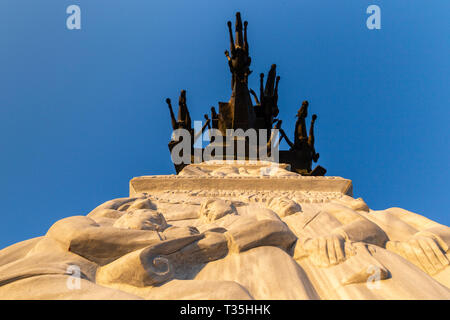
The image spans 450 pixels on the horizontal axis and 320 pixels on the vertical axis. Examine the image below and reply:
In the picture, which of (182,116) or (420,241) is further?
(182,116)

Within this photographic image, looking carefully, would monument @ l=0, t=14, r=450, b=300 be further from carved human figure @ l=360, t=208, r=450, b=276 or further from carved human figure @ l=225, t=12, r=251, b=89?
carved human figure @ l=225, t=12, r=251, b=89

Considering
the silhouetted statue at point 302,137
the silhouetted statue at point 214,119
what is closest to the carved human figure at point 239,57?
the silhouetted statue at point 214,119

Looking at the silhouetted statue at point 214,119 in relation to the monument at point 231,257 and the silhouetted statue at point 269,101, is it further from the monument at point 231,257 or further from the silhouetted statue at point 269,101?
the monument at point 231,257

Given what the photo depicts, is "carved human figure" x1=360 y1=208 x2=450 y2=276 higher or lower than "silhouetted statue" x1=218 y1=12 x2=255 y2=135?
lower

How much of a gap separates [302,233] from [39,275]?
1642mm

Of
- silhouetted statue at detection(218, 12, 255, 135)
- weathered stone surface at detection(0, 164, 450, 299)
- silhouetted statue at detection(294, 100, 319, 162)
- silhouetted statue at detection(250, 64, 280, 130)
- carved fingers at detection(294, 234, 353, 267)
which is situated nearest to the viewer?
weathered stone surface at detection(0, 164, 450, 299)

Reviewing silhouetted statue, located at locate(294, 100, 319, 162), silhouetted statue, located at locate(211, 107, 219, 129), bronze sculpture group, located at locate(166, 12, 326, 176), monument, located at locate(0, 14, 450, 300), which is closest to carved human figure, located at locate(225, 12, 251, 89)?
bronze sculpture group, located at locate(166, 12, 326, 176)

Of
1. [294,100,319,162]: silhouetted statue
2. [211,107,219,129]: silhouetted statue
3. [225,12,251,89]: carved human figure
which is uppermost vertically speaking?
[225,12,251,89]: carved human figure

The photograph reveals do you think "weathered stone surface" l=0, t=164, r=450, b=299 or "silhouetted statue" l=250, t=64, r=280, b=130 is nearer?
"weathered stone surface" l=0, t=164, r=450, b=299

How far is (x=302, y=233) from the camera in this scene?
219 centimetres

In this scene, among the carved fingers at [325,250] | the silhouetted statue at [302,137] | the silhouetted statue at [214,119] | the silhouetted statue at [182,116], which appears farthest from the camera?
the silhouetted statue at [214,119]

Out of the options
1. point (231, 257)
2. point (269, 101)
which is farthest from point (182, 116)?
point (231, 257)

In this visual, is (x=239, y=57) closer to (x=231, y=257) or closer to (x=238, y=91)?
(x=238, y=91)

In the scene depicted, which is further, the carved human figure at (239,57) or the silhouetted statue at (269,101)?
the silhouetted statue at (269,101)
